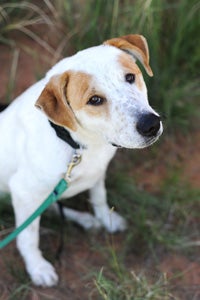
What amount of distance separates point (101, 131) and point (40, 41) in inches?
76.9

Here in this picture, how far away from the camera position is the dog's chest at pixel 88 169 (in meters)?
2.94

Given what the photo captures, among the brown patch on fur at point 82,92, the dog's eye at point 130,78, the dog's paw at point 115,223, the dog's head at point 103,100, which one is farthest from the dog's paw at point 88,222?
the dog's eye at point 130,78

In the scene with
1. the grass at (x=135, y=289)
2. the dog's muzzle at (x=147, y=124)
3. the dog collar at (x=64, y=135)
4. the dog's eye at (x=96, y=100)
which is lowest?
the grass at (x=135, y=289)

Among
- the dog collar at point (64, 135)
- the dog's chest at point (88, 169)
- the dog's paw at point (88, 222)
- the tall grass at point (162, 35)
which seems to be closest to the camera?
the dog collar at point (64, 135)

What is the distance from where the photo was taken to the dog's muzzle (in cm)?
250

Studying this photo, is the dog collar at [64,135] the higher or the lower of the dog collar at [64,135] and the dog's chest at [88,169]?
the higher

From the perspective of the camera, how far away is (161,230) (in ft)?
12.0

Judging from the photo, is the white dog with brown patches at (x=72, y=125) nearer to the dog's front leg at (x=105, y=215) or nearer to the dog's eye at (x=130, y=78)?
the dog's eye at (x=130, y=78)

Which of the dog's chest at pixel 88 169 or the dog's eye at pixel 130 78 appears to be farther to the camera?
the dog's chest at pixel 88 169

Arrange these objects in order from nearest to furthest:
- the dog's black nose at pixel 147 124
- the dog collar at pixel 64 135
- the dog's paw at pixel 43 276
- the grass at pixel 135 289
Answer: the dog's black nose at pixel 147 124 < the dog collar at pixel 64 135 < the grass at pixel 135 289 < the dog's paw at pixel 43 276

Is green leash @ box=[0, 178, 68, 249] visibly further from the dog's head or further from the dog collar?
the dog's head

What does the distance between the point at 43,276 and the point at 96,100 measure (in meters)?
1.23

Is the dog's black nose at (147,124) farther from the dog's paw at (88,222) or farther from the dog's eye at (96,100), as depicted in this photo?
the dog's paw at (88,222)

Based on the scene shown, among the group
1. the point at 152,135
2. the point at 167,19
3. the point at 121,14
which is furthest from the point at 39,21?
the point at 152,135
